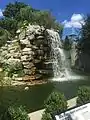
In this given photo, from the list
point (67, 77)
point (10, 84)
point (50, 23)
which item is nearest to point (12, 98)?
point (10, 84)

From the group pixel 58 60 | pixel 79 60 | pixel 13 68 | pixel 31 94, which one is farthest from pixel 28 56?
pixel 79 60

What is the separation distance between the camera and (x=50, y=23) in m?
31.4

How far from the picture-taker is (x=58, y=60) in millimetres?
30219

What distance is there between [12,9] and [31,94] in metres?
30.9

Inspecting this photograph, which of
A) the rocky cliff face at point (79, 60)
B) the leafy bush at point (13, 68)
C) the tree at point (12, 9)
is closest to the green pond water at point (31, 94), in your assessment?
the leafy bush at point (13, 68)

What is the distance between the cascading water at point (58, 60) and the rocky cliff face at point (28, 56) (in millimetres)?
1170

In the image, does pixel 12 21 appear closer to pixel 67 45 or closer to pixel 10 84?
pixel 67 45

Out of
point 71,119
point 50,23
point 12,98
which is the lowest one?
point 12,98

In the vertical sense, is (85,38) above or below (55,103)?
above

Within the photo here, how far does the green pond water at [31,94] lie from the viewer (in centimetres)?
1553

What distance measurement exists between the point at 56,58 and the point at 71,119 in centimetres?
2478

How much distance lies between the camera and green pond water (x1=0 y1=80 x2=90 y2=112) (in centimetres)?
1553

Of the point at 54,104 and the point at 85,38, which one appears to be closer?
the point at 54,104

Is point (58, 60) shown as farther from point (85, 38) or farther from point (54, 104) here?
point (54, 104)
